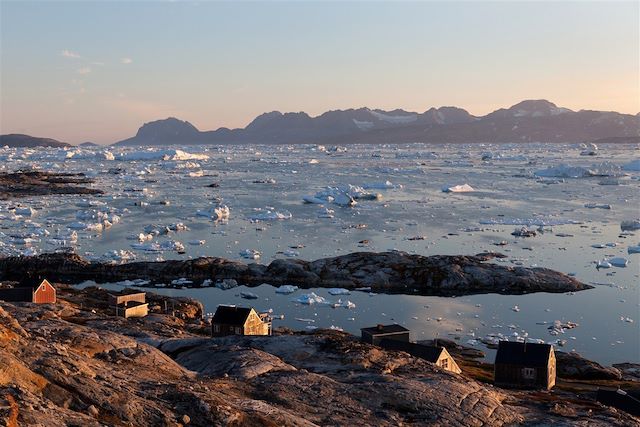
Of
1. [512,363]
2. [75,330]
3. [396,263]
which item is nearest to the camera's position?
[75,330]

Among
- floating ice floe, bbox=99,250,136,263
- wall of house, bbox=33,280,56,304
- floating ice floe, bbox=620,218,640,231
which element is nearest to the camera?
wall of house, bbox=33,280,56,304

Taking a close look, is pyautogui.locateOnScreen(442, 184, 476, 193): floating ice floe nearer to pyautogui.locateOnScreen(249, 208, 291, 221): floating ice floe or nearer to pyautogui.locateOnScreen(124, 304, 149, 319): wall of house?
pyautogui.locateOnScreen(249, 208, 291, 221): floating ice floe

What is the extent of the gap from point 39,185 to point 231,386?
93.2 meters

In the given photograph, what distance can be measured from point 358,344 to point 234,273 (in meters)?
28.1

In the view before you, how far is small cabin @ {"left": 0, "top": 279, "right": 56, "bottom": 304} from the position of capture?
35.7 m

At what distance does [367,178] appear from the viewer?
393 feet

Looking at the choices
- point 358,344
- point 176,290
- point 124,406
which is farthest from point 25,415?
point 176,290

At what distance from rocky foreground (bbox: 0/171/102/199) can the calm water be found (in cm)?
495

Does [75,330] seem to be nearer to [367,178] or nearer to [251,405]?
[251,405]

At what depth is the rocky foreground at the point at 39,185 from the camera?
314 ft

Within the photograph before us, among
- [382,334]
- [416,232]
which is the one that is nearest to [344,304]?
[382,334]

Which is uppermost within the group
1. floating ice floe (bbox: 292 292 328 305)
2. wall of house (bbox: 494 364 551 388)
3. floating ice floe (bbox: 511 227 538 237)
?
floating ice floe (bbox: 511 227 538 237)

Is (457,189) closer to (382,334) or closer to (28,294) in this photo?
(382,334)

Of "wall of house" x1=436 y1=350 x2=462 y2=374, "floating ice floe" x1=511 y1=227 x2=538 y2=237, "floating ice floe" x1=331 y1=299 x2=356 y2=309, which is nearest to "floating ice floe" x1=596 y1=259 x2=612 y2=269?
"floating ice floe" x1=511 y1=227 x2=538 y2=237
